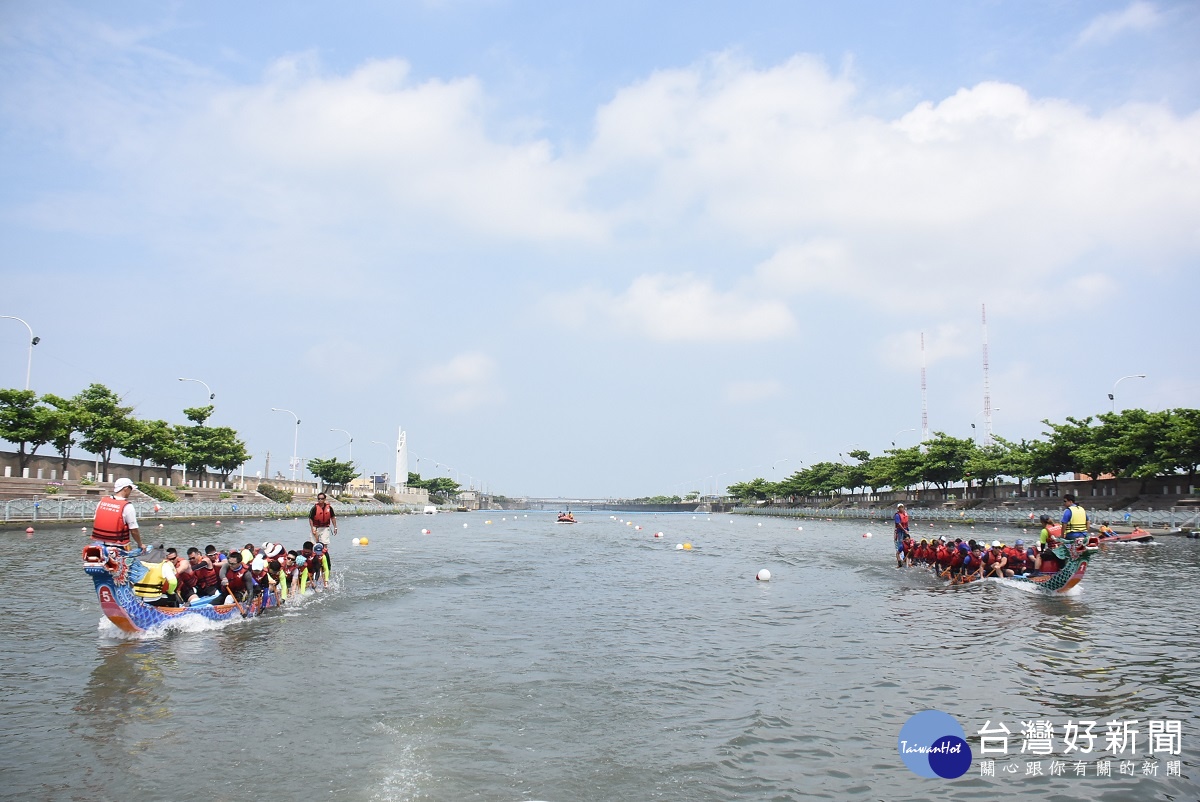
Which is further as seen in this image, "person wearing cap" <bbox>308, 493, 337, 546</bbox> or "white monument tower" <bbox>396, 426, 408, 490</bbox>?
"white monument tower" <bbox>396, 426, 408, 490</bbox>

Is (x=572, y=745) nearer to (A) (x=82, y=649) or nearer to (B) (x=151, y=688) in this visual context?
(B) (x=151, y=688)

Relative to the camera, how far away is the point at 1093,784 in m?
8.71

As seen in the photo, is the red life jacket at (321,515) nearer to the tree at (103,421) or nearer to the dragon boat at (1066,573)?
the dragon boat at (1066,573)

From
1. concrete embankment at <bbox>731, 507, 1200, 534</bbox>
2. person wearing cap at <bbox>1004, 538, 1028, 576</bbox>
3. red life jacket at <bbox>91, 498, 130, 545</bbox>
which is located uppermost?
red life jacket at <bbox>91, 498, 130, 545</bbox>

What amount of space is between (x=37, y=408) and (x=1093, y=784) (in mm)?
75254

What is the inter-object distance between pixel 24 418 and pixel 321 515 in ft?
169

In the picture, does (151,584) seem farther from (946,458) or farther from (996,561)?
(946,458)

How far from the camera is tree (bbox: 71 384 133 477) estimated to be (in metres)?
70.9

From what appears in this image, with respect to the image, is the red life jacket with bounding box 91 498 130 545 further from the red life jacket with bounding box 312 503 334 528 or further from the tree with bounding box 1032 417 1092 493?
the tree with bounding box 1032 417 1092 493

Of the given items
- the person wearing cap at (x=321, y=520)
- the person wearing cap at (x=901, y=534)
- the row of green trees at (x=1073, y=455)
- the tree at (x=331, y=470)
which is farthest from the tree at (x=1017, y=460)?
the tree at (x=331, y=470)

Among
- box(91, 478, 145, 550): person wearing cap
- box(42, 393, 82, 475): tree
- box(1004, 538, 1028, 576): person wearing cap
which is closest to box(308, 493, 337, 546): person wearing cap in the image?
box(91, 478, 145, 550): person wearing cap

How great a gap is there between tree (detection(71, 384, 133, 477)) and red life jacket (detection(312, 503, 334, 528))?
57.1 metres

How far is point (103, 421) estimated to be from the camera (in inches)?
2822

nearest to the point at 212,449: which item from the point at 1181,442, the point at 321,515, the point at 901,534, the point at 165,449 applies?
the point at 165,449
